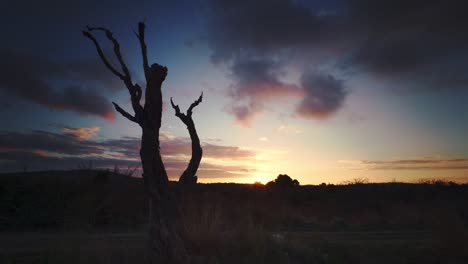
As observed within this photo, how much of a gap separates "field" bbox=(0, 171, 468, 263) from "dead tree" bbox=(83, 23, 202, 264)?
2.14ft

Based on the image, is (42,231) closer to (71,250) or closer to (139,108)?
(71,250)

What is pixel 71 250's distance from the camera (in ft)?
38.8

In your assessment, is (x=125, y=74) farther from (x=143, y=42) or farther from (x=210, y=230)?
(x=210, y=230)

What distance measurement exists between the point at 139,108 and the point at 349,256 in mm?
8308

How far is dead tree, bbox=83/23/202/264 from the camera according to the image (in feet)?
37.5

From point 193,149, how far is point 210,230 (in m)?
2.74

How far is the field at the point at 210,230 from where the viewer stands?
12.7m

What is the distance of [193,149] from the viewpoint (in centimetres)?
1408

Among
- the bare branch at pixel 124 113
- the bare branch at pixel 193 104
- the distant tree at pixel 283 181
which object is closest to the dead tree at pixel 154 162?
the bare branch at pixel 124 113

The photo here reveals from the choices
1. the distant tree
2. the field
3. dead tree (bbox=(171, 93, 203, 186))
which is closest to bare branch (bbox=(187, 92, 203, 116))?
dead tree (bbox=(171, 93, 203, 186))

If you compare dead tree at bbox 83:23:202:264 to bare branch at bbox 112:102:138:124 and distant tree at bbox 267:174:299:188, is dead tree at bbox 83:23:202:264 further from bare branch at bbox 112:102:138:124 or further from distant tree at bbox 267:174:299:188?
distant tree at bbox 267:174:299:188

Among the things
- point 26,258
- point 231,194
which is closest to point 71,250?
point 26,258

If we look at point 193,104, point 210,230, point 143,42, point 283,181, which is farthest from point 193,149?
point 283,181

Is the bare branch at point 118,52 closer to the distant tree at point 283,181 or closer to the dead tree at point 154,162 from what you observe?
the dead tree at point 154,162
